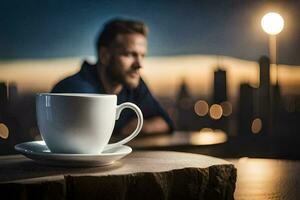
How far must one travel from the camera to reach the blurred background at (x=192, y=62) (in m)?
1.22

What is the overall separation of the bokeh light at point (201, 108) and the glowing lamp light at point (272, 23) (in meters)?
0.26

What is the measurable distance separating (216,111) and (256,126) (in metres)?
0.13

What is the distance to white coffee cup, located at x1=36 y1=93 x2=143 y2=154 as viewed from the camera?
683 mm

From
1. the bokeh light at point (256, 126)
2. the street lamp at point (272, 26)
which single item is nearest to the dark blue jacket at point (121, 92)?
the bokeh light at point (256, 126)

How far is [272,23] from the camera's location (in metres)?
1.38

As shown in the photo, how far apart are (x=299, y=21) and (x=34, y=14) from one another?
0.71 m

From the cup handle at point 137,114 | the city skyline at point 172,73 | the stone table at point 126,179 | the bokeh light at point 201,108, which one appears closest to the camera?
the stone table at point 126,179

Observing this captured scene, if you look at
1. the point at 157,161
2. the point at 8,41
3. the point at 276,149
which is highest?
the point at 8,41

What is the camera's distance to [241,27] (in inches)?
53.4

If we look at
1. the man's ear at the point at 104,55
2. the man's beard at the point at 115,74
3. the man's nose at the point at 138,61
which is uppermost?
the man's ear at the point at 104,55

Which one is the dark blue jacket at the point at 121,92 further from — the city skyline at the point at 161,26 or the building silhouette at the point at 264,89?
the building silhouette at the point at 264,89

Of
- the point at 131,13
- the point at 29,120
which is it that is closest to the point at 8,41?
the point at 29,120

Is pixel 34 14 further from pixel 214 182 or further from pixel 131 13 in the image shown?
pixel 214 182

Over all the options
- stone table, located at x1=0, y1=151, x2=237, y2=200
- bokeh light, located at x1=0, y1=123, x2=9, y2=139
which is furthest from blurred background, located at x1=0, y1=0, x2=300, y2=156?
stone table, located at x1=0, y1=151, x2=237, y2=200
